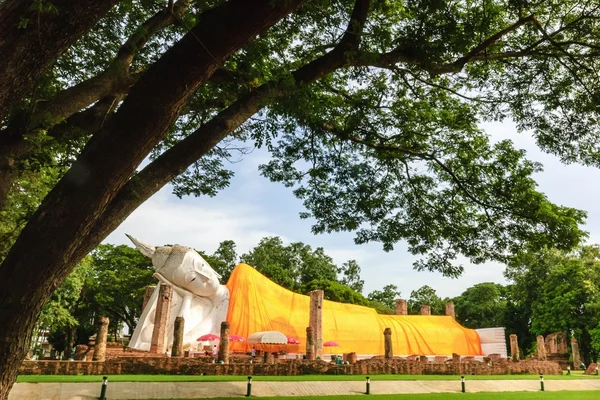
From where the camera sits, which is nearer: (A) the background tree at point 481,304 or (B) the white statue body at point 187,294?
(B) the white statue body at point 187,294

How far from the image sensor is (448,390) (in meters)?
14.1

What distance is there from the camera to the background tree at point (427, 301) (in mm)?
51438

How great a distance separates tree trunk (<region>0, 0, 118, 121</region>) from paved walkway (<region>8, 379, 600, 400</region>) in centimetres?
850

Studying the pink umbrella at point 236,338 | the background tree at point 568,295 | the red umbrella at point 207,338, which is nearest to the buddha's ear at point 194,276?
the red umbrella at point 207,338

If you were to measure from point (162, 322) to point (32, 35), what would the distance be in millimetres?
18746

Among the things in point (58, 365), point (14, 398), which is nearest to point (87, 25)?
point (14, 398)

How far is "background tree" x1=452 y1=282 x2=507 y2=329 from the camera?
157 ft

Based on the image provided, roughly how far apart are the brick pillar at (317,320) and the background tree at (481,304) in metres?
30.0


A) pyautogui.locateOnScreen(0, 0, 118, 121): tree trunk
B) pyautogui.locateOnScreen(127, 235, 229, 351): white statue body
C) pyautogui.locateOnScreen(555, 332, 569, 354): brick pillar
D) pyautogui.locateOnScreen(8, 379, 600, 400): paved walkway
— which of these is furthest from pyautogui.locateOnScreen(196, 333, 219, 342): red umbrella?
pyautogui.locateOnScreen(555, 332, 569, 354): brick pillar

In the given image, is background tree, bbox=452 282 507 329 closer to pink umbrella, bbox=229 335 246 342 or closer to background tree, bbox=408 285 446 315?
background tree, bbox=408 285 446 315

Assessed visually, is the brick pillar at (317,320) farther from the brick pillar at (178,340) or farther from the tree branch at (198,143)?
the tree branch at (198,143)

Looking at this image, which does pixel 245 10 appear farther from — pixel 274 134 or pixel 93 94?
pixel 274 134

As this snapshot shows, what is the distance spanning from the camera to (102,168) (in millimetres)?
3281

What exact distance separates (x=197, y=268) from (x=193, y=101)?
16830 millimetres
